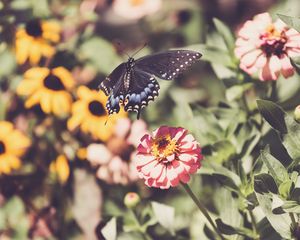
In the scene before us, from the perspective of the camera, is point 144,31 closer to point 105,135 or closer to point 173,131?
point 105,135

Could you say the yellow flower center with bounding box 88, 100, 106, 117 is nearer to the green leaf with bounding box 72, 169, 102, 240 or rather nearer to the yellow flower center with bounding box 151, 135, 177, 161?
the green leaf with bounding box 72, 169, 102, 240

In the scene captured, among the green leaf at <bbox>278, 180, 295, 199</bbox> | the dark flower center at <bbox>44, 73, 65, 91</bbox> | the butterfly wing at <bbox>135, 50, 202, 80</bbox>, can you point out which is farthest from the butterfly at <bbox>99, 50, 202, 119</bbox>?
the dark flower center at <bbox>44, 73, 65, 91</bbox>

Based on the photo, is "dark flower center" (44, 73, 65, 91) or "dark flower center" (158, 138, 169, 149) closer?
"dark flower center" (158, 138, 169, 149)

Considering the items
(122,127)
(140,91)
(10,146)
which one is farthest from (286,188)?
(10,146)

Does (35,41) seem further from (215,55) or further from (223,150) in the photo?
(223,150)

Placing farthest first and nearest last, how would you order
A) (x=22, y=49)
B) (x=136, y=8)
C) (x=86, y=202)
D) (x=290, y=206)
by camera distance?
(x=136, y=8) < (x=22, y=49) < (x=86, y=202) < (x=290, y=206)
